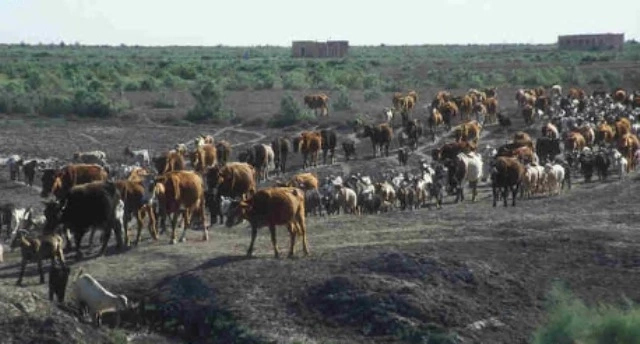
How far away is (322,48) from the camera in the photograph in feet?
444

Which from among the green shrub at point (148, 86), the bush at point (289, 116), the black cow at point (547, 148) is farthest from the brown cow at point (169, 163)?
the green shrub at point (148, 86)

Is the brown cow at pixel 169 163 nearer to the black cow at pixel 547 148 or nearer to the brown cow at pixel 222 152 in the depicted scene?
the brown cow at pixel 222 152

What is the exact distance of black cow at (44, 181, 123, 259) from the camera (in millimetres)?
18469

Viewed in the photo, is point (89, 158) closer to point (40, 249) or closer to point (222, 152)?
point (222, 152)

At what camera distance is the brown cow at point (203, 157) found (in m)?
30.3

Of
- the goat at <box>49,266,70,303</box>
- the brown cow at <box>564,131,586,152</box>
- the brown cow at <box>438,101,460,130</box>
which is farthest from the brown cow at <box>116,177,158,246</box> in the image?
the brown cow at <box>438,101,460,130</box>

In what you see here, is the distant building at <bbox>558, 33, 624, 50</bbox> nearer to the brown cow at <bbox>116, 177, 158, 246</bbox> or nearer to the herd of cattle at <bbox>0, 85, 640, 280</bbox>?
the herd of cattle at <bbox>0, 85, 640, 280</bbox>

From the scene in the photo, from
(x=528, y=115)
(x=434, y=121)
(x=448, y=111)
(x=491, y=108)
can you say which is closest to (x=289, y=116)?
(x=448, y=111)

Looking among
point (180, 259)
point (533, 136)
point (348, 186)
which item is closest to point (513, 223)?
point (348, 186)

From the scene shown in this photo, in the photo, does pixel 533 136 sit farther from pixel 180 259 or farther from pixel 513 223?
pixel 180 259

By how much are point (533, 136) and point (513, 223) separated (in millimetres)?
19869

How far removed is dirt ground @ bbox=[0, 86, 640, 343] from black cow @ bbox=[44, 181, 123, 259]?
0.63 metres

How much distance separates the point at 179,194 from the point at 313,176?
22.2 ft

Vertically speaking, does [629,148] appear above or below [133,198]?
below
